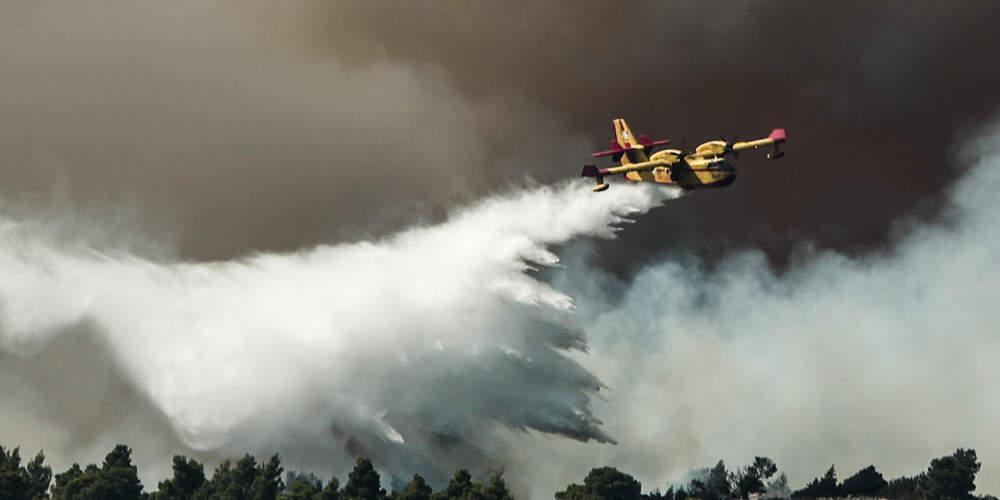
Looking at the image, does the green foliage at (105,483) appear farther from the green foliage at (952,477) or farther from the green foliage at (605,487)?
the green foliage at (952,477)

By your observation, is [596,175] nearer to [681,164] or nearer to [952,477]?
[681,164]

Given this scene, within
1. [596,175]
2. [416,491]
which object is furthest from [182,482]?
[596,175]

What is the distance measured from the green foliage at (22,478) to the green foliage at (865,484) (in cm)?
9374

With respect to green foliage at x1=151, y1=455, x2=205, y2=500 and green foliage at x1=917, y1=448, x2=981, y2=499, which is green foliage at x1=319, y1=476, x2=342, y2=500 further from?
green foliage at x1=917, y1=448, x2=981, y2=499

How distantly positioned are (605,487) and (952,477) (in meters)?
40.9

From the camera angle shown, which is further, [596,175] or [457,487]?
[457,487]

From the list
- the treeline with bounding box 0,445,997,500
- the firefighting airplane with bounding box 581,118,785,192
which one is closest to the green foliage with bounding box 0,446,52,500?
the treeline with bounding box 0,445,997,500

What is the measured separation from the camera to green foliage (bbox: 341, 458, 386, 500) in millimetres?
161000

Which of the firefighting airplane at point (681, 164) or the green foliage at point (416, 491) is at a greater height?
the firefighting airplane at point (681, 164)

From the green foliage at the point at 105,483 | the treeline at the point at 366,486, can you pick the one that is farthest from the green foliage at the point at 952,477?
the green foliage at the point at 105,483

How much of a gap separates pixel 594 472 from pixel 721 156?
55833 millimetres

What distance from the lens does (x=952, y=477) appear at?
176m

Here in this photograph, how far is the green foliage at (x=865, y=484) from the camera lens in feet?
593

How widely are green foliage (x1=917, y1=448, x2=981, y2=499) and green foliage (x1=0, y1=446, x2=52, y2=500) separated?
10244cm
